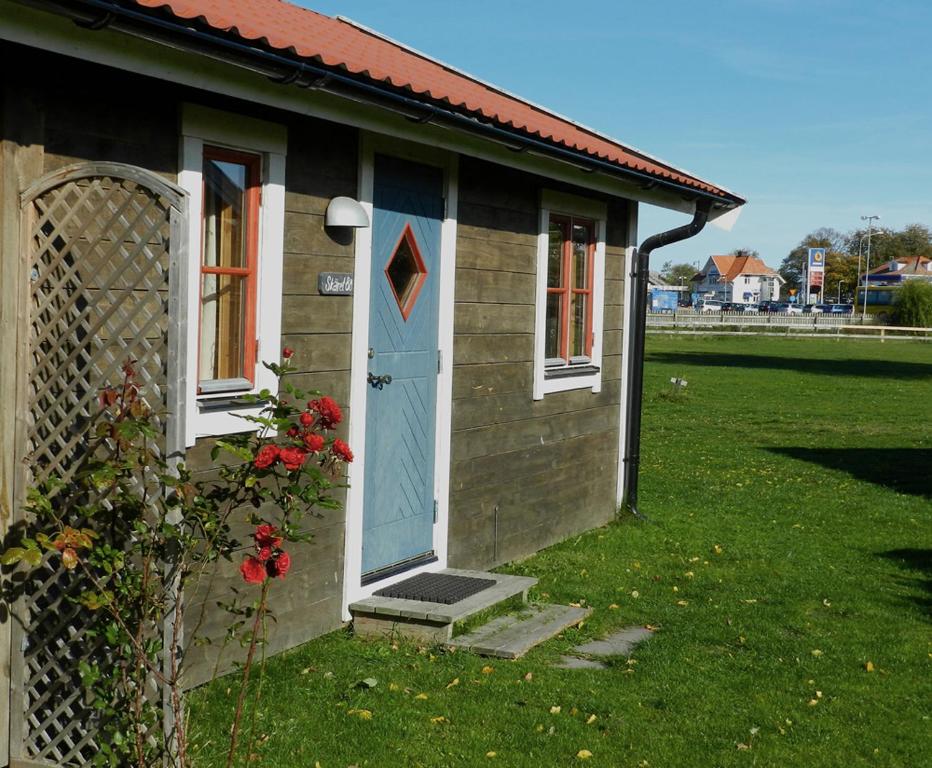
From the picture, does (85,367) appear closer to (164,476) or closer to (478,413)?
(164,476)

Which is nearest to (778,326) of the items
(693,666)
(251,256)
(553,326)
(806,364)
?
(806,364)

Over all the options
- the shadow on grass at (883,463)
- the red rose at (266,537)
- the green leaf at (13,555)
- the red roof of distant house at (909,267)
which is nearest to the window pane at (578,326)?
the shadow on grass at (883,463)

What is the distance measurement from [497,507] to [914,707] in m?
3.51

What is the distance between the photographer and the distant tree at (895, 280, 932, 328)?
72438 mm

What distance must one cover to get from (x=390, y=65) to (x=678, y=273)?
189 meters

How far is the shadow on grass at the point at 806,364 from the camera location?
3509 cm

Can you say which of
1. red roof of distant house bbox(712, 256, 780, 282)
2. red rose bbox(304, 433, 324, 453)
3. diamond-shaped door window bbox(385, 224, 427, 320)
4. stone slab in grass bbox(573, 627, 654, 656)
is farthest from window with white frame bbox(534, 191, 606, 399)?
red roof of distant house bbox(712, 256, 780, 282)

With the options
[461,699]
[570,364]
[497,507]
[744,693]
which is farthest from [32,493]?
[570,364]

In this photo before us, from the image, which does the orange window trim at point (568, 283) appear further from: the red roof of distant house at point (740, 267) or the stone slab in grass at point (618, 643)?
the red roof of distant house at point (740, 267)

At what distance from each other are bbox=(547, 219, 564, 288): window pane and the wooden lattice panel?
5183mm

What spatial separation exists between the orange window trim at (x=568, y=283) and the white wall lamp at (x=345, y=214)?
10.3ft

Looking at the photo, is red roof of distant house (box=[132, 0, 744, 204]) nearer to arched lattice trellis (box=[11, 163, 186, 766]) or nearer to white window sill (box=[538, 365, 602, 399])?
arched lattice trellis (box=[11, 163, 186, 766])

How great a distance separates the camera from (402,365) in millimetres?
7574

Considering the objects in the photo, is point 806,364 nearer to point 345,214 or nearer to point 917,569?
point 917,569
